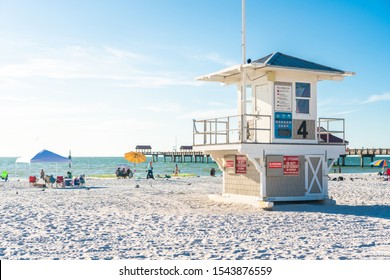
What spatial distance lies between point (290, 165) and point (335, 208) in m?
Answer: 2.00

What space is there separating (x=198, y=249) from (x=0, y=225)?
574 cm

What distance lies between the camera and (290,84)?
54.7 ft

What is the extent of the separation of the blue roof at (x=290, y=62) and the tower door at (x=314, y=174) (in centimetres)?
298

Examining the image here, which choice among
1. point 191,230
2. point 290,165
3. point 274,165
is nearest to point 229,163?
point 274,165

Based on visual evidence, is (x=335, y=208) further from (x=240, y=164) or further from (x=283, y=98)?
(x=283, y=98)

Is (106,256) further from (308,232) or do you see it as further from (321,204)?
(321,204)

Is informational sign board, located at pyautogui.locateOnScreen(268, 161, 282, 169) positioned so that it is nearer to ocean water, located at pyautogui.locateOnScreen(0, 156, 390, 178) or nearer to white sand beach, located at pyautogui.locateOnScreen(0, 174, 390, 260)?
white sand beach, located at pyautogui.locateOnScreen(0, 174, 390, 260)

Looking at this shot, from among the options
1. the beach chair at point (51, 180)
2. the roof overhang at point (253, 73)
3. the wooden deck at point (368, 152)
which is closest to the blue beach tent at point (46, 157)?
the beach chair at point (51, 180)

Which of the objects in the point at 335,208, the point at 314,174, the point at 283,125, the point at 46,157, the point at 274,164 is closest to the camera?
the point at 274,164

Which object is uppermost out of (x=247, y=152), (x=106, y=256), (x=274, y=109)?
(x=274, y=109)

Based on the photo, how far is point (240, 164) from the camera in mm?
17531

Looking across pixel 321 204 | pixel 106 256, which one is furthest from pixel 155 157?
pixel 106 256

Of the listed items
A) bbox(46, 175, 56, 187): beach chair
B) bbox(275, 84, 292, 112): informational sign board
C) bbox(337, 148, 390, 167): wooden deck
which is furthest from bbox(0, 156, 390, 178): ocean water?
bbox(275, 84, 292, 112): informational sign board

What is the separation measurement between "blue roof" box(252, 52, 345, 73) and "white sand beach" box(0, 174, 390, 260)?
4.56 m
